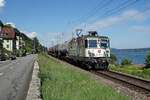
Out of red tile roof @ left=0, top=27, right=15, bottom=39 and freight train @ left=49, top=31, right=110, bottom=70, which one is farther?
red tile roof @ left=0, top=27, right=15, bottom=39

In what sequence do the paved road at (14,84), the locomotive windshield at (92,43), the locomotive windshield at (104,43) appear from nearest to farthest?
1. the paved road at (14,84)
2. the locomotive windshield at (92,43)
3. the locomotive windshield at (104,43)

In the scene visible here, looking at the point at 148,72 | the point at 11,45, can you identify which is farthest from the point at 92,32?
the point at 11,45

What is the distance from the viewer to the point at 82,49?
20219 mm

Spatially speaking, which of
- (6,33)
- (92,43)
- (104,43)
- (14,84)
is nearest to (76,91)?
(14,84)

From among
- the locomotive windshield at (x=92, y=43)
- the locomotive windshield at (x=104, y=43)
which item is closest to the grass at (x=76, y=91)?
the locomotive windshield at (x=92, y=43)

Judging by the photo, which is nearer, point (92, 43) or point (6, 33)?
point (92, 43)

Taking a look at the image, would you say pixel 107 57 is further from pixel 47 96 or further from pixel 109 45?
pixel 47 96

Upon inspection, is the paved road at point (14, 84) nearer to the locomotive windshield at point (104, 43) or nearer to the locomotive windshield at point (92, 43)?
the locomotive windshield at point (92, 43)

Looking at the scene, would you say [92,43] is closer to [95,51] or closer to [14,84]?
[95,51]

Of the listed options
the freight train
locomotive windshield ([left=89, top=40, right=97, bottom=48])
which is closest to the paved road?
the freight train

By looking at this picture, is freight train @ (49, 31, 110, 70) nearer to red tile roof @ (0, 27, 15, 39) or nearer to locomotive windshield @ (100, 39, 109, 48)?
locomotive windshield @ (100, 39, 109, 48)

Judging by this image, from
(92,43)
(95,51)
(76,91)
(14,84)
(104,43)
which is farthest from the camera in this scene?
(104,43)

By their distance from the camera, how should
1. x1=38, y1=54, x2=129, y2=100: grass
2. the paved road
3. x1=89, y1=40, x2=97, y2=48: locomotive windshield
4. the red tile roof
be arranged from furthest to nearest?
the red tile roof, x1=89, y1=40, x2=97, y2=48: locomotive windshield, the paved road, x1=38, y1=54, x2=129, y2=100: grass

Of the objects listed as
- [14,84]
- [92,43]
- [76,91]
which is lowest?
[14,84]
